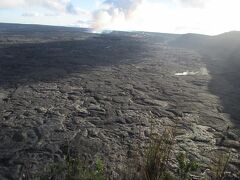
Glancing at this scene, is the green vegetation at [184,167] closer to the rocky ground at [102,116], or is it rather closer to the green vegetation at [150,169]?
the green vegetation at [150,169]

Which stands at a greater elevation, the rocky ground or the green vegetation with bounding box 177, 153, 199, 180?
the green vegetation with bounding box 177, 153, 199, 180

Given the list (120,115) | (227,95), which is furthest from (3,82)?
(227,95)

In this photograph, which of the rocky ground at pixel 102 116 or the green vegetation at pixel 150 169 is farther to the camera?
the rocky ground at pixel 102 116

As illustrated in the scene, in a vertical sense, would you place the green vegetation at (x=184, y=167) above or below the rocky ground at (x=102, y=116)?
above

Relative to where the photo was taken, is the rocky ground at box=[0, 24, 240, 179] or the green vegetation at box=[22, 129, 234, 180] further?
the rocky ground at box=[0, 24, 240, 179]

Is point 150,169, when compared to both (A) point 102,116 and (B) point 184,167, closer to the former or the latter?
(B) point 184,167

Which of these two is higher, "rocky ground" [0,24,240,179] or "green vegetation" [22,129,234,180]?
"green vegetation" [22,129,234,180]

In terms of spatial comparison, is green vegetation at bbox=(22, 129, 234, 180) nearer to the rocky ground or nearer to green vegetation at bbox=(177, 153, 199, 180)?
green vegetation at bbox=(177, 153, 199, 180)

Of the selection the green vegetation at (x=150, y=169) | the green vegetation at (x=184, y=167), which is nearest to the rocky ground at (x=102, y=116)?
the green vegetation at (x=150, y=169)

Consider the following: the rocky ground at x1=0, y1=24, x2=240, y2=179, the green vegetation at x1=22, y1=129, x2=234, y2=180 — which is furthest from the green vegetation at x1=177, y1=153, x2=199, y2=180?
the rocky ground at x1=0, y1=24, x2=240, y2=179
